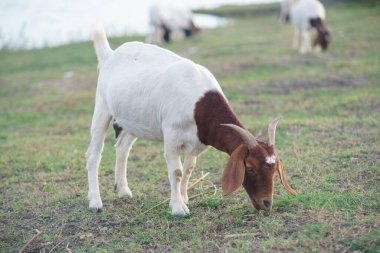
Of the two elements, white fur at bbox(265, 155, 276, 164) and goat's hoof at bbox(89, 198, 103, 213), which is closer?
white fur at bbox(265, 155, 276, 164)

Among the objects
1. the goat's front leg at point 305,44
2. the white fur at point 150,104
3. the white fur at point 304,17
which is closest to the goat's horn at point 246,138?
the white fur at point 150,104

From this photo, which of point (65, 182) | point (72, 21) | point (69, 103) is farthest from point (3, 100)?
point (72, 21)

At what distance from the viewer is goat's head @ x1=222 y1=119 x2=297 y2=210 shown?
4.96 metres

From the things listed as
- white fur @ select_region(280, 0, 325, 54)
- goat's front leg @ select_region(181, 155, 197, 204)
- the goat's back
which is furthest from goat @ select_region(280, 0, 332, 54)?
goat's front leg @ select_region(181, 155, 197, 204)

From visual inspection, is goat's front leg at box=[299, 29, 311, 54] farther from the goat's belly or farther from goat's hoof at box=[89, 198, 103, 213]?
goat's hoof at box=[89, 198, 103, 213]

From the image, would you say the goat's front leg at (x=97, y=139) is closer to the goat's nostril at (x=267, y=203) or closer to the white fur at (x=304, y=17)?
the goat's nostril at (x=267, y=203)

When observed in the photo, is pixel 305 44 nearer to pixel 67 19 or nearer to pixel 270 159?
pixel 270 159

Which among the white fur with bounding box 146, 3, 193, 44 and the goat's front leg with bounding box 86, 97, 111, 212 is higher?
the goat's front leg with bounding box 86, 97, 111, 212

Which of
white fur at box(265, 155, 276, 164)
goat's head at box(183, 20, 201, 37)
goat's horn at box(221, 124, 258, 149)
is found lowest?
goat's head at box(183, 20, 201, 37)

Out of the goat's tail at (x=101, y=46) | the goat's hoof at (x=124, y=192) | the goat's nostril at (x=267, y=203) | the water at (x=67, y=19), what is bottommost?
the water at (x=67, y=19)

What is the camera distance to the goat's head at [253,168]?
4961 mm

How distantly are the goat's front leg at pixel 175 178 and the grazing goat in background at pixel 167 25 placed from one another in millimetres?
13769

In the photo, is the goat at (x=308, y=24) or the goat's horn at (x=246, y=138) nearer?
the goat's horn at (x=246, y=138)

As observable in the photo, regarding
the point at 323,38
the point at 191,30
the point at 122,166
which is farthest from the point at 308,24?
the point at 122,166
